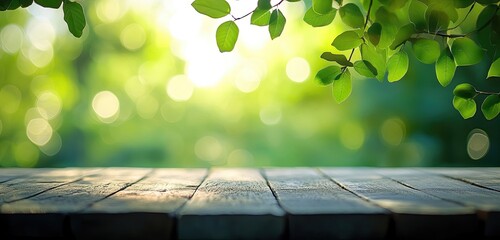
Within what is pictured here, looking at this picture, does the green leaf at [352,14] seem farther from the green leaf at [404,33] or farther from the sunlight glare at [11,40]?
the sunlight glare at [11,40]

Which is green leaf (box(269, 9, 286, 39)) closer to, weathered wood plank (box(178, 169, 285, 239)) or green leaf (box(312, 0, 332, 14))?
green leaf (box(312, 0, 332, 14))

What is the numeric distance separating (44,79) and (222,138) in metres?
3.14

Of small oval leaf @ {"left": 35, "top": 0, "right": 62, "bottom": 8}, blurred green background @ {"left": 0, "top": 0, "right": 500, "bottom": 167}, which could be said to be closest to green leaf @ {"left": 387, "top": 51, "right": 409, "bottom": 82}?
small oval leaf @ {"left": 35, "top": 0, "right": 62, "bottom": 8}

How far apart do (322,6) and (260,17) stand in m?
0.15

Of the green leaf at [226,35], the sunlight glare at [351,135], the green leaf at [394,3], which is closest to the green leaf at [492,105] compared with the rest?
the green leaf at [394,3]

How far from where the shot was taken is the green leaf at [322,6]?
1.30 meters

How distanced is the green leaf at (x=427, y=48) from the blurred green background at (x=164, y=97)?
20.0 ft

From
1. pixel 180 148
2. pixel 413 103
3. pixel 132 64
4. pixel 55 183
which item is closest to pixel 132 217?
pixel 55 183

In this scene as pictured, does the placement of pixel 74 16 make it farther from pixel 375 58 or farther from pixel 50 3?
pixel 375 58

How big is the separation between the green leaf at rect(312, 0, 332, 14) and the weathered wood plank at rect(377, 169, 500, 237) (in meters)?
0.51

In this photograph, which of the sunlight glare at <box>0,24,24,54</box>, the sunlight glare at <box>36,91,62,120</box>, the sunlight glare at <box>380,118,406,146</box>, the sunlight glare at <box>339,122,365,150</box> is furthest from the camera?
the sunlight glare at <box>0,24,24,54</box>

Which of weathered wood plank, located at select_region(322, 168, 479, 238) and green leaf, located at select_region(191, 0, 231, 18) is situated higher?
green leaf, located at select_region(191, 0, 231, 18)

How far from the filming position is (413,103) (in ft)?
22.0

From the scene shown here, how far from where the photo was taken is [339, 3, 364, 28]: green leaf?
1.30 m
